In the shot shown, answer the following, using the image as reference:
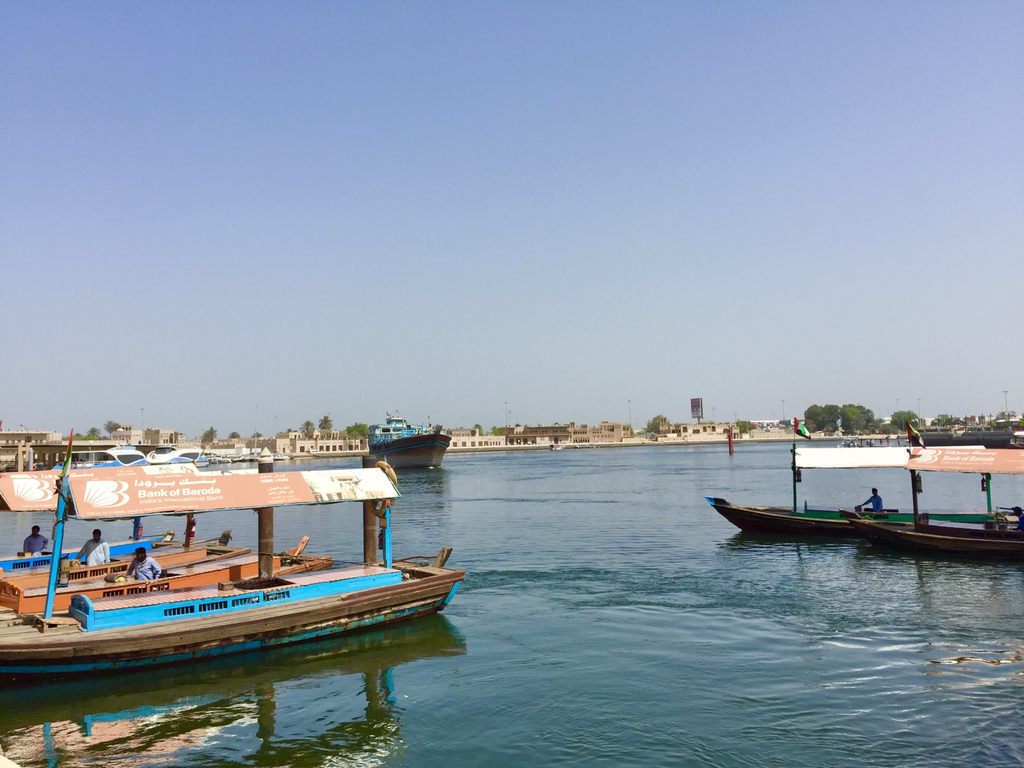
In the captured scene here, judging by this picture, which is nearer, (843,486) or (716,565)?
(716,565)

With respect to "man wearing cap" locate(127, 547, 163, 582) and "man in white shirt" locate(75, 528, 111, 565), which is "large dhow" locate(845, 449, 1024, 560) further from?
"man in white shirt" locate(75, 528, 111, 565)

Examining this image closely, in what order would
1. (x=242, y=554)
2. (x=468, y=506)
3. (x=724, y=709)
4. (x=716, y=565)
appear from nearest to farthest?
(x=724, y=709) → (x=242, y=554) → (x=716, y=565) → (x=468, y=506)

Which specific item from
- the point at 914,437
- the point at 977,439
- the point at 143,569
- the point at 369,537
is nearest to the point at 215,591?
the point at 143,569

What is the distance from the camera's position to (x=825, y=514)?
28.4 meters

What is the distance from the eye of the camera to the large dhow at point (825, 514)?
25969mm

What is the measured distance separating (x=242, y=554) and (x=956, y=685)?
1698 centimetres

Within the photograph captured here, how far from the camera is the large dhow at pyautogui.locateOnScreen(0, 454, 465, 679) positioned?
12.3 m

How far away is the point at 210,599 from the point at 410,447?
83591 millimetres

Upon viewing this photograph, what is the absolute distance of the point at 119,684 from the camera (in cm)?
1255

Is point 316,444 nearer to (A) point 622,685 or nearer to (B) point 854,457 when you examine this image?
(B) point 854,457

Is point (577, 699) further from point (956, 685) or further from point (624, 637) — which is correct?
point (956, 685)

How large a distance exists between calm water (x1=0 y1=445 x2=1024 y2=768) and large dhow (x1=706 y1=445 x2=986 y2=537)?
3766 mm

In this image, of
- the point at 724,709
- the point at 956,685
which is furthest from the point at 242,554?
the point at 956,685

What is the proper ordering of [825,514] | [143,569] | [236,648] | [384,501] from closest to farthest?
[236,648]
[143,569]
[384,501]
[825,514]
